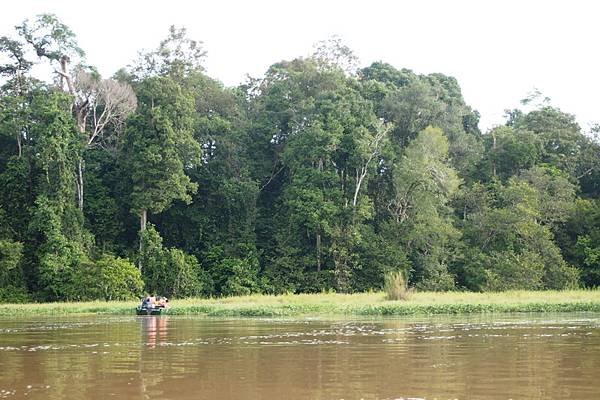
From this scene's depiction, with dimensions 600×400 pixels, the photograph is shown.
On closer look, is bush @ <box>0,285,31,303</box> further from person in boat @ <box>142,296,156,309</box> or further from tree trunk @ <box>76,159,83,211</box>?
person in boat @ <box>142,296,156,309</box>

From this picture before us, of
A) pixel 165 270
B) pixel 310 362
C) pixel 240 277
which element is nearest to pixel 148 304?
pixel 165 270

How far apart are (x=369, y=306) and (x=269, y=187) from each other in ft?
86.2

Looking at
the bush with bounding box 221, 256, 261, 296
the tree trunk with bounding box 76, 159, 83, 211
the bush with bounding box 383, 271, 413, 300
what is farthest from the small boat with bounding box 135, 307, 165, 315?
the tree trunk with bounding box 76, 159, 83, 211

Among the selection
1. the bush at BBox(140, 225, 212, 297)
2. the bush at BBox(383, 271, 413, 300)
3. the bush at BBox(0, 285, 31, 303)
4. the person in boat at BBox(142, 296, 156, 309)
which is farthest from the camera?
the bush at BBox(140, 225, 212, 297)

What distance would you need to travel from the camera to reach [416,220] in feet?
156

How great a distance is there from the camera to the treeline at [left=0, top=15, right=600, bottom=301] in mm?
43719

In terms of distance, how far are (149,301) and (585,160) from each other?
3348 cm

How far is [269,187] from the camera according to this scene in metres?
53.8

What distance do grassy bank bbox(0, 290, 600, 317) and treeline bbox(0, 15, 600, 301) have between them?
839 centimetres

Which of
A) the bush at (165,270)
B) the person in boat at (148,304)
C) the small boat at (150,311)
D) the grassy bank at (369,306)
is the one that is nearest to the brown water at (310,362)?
the grassy bank at (369,306)

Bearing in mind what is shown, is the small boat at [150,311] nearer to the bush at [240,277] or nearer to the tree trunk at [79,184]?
the bush at [240,277]

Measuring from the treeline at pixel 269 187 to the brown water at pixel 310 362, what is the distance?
23.0m

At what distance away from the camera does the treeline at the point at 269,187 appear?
1721 inches

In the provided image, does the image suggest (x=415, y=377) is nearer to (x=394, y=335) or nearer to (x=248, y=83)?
(x=394, y=335)
